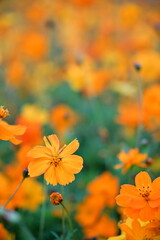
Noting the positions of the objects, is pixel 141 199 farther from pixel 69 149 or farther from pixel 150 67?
pixel 150 67

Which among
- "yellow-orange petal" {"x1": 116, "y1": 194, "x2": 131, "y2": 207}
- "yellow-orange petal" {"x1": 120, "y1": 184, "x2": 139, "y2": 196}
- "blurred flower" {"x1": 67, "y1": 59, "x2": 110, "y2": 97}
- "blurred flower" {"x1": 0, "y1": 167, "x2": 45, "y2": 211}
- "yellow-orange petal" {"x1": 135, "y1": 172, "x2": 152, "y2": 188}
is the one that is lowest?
"yellow-orange petal" {"x1": 116, "y1": 194, "x2": 131, "y2": 207}

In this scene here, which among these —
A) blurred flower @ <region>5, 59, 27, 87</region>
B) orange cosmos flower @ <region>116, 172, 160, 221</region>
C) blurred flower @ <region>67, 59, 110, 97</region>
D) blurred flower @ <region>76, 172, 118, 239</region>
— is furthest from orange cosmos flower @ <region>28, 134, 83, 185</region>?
blurred flower @ <region>5, 59, 27, 87</region>

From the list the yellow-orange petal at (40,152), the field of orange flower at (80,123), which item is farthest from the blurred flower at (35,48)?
the yellow-orange petal at (40,152)

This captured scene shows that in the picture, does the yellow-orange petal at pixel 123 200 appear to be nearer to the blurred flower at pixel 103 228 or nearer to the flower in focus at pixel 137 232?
the flower in focus at pixel 137 232

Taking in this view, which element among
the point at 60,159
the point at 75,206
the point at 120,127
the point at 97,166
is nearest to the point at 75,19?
the point at 120,127

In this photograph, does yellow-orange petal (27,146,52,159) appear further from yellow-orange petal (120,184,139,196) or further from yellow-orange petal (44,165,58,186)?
yellow-orange petal (120,184,139,196)

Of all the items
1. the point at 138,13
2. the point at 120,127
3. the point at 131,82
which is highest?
the point at 138,13

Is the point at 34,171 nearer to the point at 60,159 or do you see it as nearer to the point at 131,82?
the point at 60,159

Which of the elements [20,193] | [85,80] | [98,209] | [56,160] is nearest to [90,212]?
[98,209]
